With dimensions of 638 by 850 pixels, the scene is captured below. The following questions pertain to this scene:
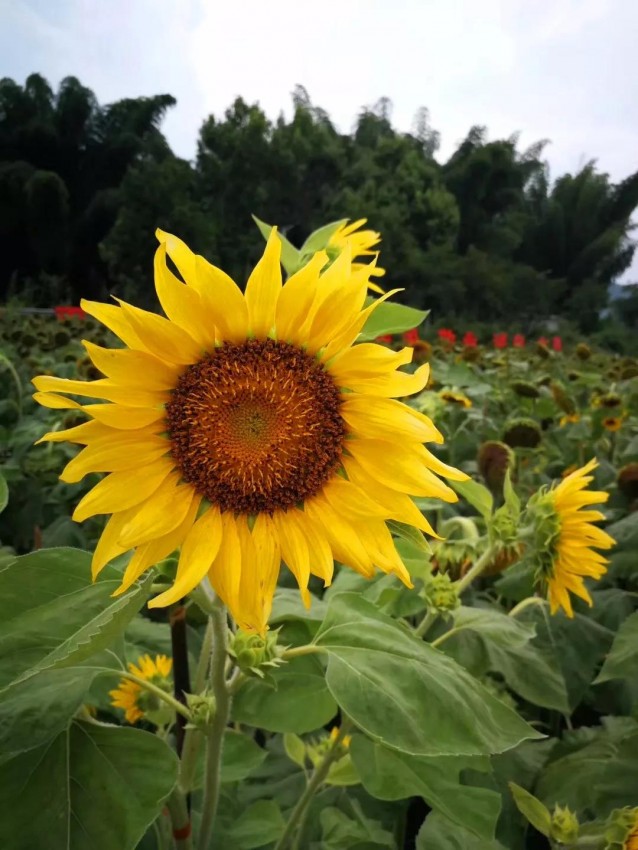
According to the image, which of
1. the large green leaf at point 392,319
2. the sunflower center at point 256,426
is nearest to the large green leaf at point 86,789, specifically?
the sunflower center at point 256,426

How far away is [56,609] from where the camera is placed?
625 millimetres

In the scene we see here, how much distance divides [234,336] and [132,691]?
78cm

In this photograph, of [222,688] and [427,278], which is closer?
[222,688]

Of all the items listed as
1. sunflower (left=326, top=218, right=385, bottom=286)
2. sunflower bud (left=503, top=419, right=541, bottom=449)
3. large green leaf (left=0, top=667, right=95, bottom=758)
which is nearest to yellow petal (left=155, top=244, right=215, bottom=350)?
sunflower (left=326, top=218, right=385, bottom=286)

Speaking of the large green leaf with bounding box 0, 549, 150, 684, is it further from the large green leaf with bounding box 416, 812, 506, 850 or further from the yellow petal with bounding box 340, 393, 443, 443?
the large green leaf with bounding box 416, 812, 506, 850

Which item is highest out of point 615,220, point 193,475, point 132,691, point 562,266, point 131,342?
point 615,220

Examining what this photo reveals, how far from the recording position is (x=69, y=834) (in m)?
0.59

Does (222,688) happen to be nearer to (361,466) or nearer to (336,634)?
(336,634)

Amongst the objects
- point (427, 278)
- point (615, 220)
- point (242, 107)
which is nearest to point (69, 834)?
point (427, 278)

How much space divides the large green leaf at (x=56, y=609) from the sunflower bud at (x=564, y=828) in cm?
64

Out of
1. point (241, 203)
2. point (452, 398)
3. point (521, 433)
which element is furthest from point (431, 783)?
point (241, 203)

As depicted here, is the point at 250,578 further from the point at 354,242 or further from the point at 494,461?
the point at 494,461

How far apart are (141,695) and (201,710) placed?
45 cm

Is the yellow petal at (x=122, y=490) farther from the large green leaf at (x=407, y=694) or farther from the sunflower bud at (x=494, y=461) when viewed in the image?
the sunflower bud at (x=494, y=461)
